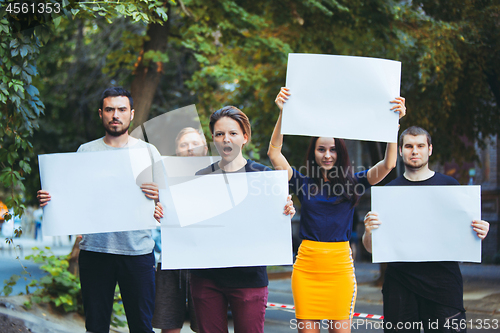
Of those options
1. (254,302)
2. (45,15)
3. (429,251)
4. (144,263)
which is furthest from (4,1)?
(429,251)

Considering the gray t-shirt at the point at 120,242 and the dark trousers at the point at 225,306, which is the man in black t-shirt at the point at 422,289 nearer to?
the dark trousers at the point at 225,306

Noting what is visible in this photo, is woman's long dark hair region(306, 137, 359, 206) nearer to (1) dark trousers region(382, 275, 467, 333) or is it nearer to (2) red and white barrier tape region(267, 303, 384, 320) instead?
(1) dark trousers region(382, 275, 467, 333)

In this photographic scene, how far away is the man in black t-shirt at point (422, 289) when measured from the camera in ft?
9.55

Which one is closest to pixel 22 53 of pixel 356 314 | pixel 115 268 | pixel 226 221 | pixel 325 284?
pixel 115 268

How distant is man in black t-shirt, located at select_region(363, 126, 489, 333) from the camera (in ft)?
9.55

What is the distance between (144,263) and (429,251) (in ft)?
6.08

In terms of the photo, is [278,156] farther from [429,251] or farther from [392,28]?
[392,28]

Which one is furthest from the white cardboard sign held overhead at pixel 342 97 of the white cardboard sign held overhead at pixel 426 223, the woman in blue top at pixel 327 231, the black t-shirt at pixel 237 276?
the black t-shirt at pixel 237 276

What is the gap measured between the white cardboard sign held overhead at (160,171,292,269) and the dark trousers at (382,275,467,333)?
2.44ft

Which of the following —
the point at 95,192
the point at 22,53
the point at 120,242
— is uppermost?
the point at 22,53

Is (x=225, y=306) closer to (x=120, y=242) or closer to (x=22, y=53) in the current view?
(x=120, y=242)

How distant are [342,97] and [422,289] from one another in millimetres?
1292

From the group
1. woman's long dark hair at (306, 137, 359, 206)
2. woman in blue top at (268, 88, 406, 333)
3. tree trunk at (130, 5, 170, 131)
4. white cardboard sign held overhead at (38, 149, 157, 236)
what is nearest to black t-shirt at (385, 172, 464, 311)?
woman in blue top at (268, 88, 406, 333)

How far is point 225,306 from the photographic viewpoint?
2.86 metres
